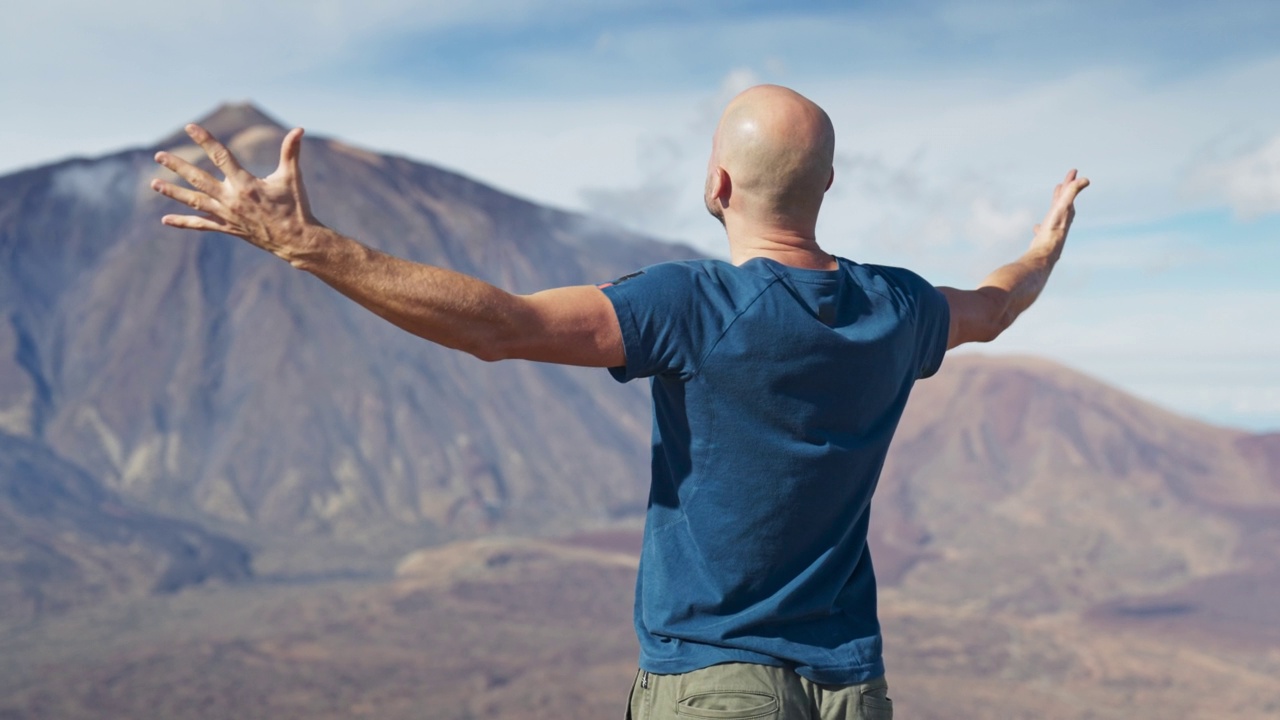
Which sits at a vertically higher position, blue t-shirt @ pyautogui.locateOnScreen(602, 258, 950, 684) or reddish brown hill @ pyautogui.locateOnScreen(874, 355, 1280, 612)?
blue t-shirt @ pyautogui.locateOnScreen(602, 258, 950, 684)

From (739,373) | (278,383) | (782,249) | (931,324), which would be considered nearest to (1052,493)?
(278,383)

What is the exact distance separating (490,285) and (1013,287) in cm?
109

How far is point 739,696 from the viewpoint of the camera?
1.63m

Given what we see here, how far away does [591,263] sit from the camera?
56.5m

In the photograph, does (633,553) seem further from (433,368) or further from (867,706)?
(867,706)

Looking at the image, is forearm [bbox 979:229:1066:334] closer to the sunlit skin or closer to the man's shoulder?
the man's shoulder

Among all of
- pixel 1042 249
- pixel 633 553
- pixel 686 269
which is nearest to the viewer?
pixel 686 269

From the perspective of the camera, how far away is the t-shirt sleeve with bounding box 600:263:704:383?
155cm

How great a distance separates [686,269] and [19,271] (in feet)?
159

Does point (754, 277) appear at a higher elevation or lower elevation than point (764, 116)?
lower

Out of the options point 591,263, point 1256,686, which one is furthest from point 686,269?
point 591,263

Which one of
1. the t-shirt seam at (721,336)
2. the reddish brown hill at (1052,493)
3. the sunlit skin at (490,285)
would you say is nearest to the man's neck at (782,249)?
the sunlit skin at (490,285)

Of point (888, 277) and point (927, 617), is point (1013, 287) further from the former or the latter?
point (927, 617)

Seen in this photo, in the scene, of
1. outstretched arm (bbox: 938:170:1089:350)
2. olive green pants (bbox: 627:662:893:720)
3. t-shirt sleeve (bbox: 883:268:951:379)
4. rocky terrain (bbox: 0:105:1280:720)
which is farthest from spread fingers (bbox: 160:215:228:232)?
rocky terrain (bbox: 0:105:1280:720)
